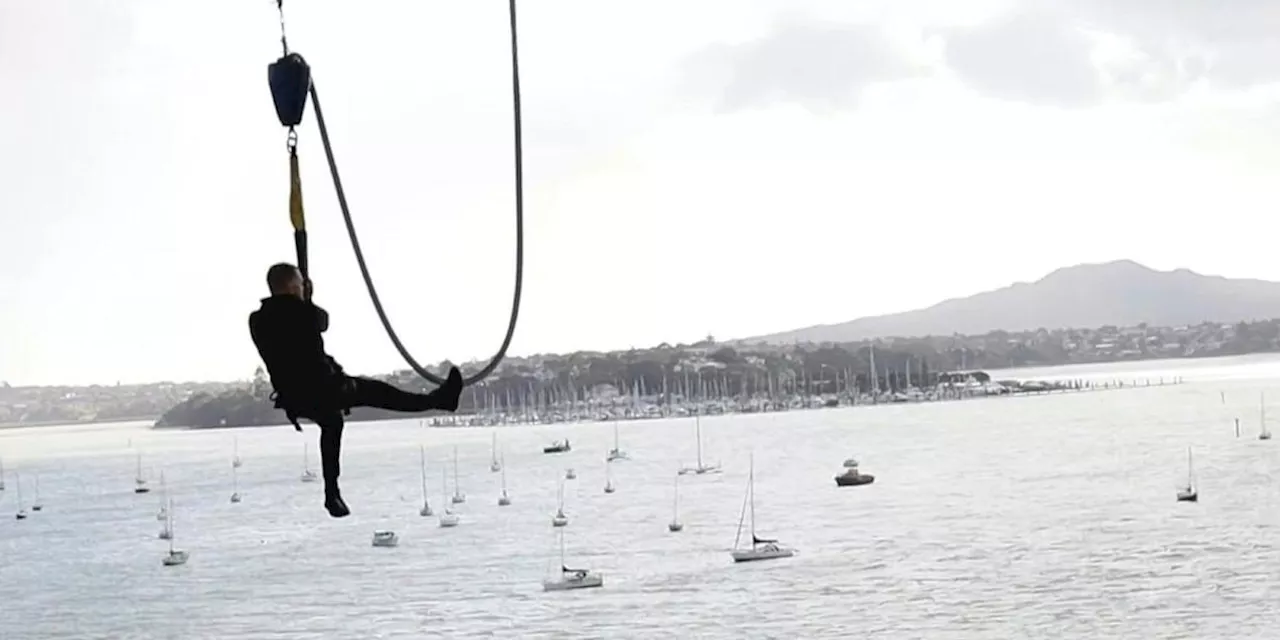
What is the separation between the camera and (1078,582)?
32.8 m

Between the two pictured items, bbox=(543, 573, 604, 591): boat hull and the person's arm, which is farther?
bbox=(543, 573, 604, 591): boat hull

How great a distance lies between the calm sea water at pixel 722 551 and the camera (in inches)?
1192

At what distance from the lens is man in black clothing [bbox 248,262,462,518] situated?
4090mm

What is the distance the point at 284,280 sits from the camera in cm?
409

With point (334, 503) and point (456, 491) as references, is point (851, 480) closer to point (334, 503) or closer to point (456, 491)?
point (456, 491)

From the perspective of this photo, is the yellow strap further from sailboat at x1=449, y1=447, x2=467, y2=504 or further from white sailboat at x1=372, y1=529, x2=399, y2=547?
sailboat at x1=449, y1=447, x2=467, y2=504

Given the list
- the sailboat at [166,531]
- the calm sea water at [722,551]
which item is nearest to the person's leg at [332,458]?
the calm sea water at [722,551]

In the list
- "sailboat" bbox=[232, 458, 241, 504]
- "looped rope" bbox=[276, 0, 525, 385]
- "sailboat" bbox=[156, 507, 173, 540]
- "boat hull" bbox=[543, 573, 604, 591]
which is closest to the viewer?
"looped rope" bbox=[276, 0, 525, 385]

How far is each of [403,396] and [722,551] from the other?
38.0 metres

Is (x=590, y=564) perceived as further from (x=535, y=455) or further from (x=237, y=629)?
(x=535, y=455)

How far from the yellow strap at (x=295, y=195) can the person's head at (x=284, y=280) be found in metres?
0.10

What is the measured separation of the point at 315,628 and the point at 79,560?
1980 centimetres

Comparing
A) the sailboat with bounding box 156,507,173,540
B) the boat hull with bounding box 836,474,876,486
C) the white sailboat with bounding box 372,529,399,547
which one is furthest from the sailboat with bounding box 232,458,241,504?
the boat hull with bounding box 836,474,876,486

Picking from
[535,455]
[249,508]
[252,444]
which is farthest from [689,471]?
[252,444]
